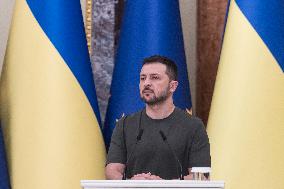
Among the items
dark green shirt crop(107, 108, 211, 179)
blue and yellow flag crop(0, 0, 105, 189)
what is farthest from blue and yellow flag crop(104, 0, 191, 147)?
dark green shirt crop(107, 108, 211, 179)

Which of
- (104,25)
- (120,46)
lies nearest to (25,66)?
(120,46)

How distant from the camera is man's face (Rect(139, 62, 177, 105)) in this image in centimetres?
165

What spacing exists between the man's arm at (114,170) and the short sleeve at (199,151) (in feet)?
0.59

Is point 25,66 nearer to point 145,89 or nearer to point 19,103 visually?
point 19,103

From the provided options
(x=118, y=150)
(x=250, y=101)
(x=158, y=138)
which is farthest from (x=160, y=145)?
(x=250, y=101)

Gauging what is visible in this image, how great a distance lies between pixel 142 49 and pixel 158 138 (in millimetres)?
790

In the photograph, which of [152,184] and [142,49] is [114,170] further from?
[142,49]

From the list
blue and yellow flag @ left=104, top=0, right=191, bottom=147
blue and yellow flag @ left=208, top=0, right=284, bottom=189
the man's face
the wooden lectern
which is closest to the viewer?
the wooden lectern

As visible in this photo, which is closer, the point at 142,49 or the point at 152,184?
the point at 152,184

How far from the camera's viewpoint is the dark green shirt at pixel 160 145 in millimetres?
1661

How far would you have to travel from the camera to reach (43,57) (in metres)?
2.28

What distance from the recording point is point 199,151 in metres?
1.69

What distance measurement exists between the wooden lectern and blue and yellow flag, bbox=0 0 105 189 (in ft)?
2.87

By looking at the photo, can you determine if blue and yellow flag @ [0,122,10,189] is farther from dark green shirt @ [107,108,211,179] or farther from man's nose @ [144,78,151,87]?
man's nose @ [144,78,151,87]
